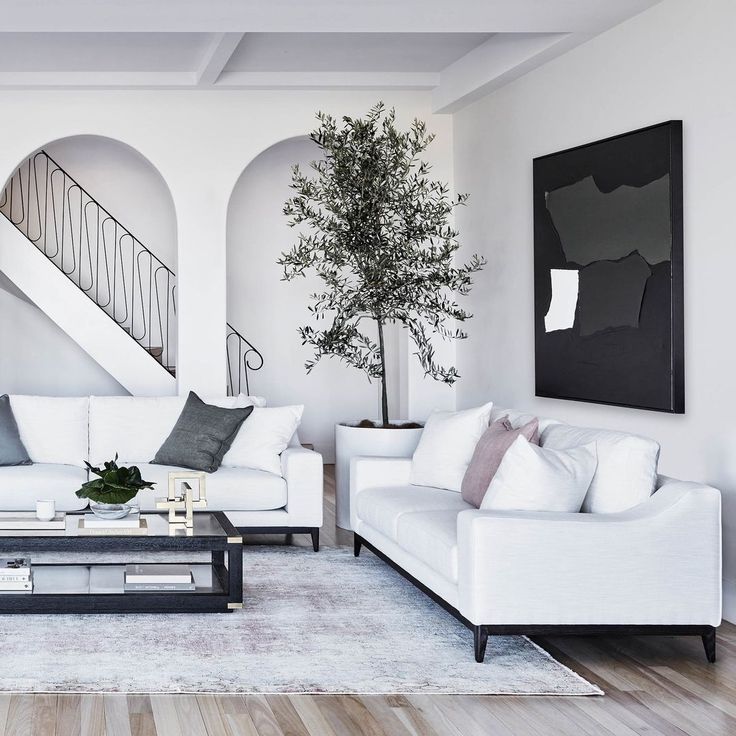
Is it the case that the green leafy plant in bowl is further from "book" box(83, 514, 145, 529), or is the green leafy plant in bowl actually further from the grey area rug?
the grey area rug

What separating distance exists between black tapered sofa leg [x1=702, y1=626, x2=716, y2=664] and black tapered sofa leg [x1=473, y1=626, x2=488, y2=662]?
834 mm

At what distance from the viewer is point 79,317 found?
28.4 ft

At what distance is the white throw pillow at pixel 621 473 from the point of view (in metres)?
4.05

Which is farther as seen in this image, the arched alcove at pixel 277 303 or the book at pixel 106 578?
the arched alcove at pixel 277 303

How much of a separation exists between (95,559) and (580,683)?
3026 millimetres

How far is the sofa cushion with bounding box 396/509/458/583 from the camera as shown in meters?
4.11

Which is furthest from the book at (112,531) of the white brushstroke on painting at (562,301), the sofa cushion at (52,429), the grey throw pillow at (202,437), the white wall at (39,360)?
the white wall at (39,360)

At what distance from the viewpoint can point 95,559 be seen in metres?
5.72

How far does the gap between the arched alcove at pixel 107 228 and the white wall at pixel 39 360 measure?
2 cm

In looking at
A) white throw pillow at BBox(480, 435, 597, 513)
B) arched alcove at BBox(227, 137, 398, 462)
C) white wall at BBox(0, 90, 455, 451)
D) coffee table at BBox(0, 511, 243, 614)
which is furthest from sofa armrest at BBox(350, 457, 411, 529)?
arched alcove at BBox(227, 137, 398, 462)

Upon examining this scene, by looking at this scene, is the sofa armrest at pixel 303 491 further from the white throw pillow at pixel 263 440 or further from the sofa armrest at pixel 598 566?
the sofa armrest at pixel 598 566

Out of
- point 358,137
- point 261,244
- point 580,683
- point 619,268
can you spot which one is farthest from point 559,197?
point 261,244

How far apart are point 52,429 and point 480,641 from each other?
3.43 metres

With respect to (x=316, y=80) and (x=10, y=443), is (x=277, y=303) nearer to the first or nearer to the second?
(x=316, y=80)
